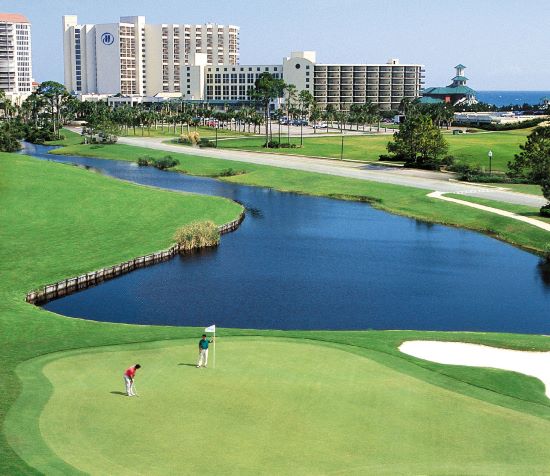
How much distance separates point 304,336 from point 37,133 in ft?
530

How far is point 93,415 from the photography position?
1074 inches

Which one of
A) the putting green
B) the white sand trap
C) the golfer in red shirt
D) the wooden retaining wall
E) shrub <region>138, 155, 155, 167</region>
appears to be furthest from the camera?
shrub <region>138, 155, 155, 167</region>

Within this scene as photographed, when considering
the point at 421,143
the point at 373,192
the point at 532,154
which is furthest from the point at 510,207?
the point at 421,143

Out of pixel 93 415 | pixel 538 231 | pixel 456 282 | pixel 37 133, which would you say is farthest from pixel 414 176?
pixel 37 133

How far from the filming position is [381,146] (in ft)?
521

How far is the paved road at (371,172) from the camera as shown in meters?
97.6

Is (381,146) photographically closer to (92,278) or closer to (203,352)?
(92,278)

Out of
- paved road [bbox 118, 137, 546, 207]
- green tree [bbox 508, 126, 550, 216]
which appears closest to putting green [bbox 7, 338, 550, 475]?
paved road [bbox 118, 137, 546, 207]

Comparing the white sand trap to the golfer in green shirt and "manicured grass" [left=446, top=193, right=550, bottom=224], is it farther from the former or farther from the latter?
"manicured grass" [left=446, top=193, right=550, bottom=224]

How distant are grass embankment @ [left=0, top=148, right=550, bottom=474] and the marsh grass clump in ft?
80.2

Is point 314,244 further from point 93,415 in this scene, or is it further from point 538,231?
point 93,415

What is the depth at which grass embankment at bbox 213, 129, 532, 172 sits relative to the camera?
436 ft

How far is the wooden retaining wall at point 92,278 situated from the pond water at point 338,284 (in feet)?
2.83

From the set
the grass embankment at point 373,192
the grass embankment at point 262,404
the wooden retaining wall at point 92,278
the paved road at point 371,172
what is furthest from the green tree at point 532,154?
the grass embankment at point 262,404
